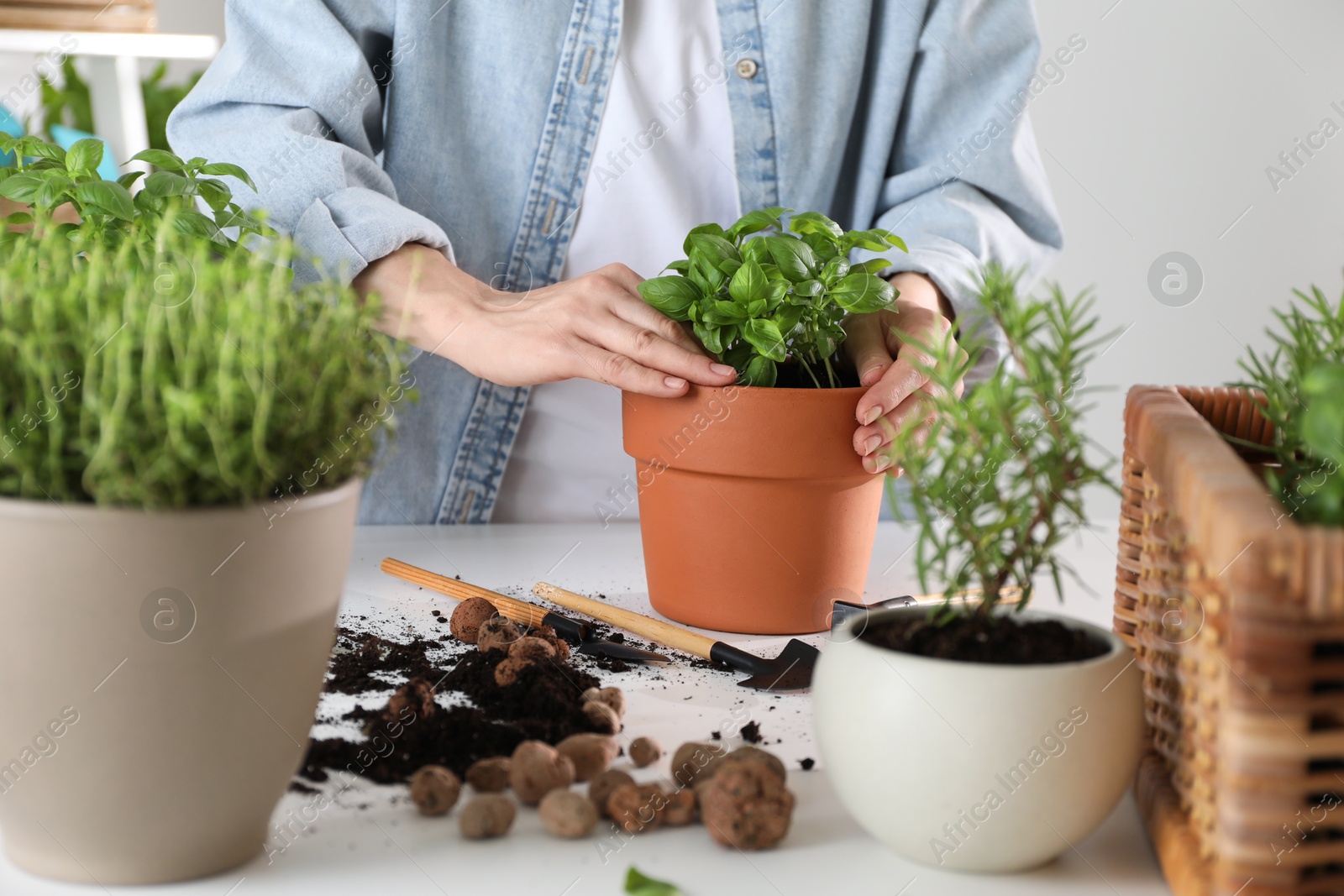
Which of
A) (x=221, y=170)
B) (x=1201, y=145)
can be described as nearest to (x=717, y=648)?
(x=221, y=170)

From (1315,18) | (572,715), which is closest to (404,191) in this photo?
(572,715)

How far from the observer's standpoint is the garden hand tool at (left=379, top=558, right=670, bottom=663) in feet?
2.68

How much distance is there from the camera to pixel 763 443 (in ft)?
2.71

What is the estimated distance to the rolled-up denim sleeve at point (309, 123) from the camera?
1.07 m

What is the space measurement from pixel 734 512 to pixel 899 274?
447mm

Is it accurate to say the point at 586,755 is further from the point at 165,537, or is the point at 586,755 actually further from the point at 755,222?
the point at 755,222

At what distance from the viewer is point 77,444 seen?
1.37 ft

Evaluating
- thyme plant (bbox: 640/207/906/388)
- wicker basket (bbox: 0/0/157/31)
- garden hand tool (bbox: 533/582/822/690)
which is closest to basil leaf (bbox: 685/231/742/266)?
thyme plant (bbox: 640/207/906/388)

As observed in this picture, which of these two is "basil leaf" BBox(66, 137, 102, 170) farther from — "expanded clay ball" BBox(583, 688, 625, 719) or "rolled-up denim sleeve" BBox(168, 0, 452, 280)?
"expanded clay ball" BBox(583, 688, 625, 719)

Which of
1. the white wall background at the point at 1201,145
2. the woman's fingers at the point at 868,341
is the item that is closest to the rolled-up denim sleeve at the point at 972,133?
the woman's fingers at the point at 868,341

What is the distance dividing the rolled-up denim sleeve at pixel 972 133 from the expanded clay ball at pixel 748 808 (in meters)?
0.88

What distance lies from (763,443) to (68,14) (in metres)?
1.79

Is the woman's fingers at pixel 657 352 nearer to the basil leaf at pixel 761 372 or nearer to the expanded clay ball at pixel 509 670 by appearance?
the basil leaf at pixel 761 372

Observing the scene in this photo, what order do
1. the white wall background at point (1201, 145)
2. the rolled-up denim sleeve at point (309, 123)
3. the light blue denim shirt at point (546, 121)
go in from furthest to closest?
1. the white wall background at point (1201, 145)
2. the light blue denim shirt at point (546, 121)
3. the rolled-up denim sleeve at point (309, 123)
